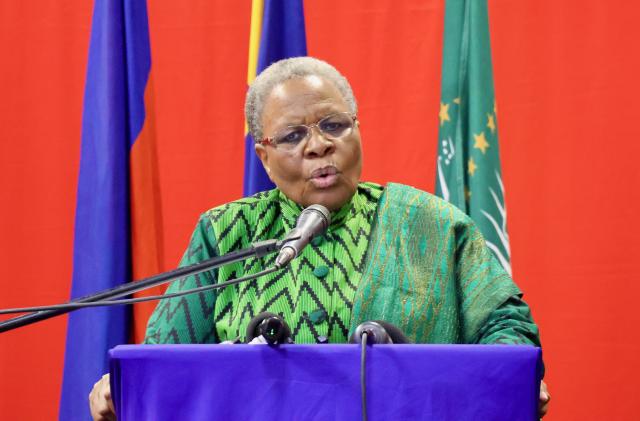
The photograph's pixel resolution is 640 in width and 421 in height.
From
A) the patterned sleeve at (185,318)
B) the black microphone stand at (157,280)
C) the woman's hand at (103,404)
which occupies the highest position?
the black microphone stand at (157,280)

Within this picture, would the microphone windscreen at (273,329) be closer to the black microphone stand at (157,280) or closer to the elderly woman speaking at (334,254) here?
the black microphone stand at (157,280)

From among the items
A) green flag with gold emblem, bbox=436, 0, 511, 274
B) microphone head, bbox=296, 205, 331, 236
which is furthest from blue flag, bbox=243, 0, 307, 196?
microphone head, bbox=296, 205, 331, 236

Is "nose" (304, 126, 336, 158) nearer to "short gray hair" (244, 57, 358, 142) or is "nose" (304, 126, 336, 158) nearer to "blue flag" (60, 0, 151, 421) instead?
"short gray hair" (244, 57, 358, 142)

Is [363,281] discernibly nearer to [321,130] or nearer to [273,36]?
[321,130]

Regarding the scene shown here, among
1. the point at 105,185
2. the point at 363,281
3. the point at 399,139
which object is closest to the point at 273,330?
the point at 363,281

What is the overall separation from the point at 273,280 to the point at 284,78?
19.1 inches

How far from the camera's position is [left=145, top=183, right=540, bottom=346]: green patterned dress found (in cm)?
191

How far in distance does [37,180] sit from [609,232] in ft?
7.39

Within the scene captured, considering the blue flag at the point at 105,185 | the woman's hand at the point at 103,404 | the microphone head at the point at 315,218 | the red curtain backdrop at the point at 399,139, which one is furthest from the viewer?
the red curtain backdrop at the point at 399,139

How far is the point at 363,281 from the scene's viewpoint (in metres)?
1.95

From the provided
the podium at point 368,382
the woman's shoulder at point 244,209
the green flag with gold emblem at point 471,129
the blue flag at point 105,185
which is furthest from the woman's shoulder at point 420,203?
the blue flag at point 105,185

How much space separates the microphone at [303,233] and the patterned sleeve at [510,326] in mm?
553

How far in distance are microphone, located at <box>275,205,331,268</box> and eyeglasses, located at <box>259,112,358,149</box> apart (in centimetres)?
61

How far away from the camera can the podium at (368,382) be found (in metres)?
1.30
